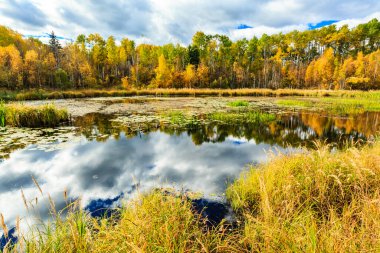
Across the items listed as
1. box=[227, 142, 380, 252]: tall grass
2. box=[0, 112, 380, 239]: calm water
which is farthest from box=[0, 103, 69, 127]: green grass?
box=[227, 142, 380, 252]: tall grass

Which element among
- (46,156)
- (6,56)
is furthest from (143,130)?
(6,56)

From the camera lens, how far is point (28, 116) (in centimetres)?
1104

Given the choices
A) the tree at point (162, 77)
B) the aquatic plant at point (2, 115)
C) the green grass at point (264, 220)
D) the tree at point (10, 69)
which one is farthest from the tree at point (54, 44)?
the green grass at point (264, 220)

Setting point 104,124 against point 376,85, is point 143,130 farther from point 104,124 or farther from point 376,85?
point 376,85

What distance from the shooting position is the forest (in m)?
46.6

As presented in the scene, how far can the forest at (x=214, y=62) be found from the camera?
46562 mm

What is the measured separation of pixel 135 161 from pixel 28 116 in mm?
8227

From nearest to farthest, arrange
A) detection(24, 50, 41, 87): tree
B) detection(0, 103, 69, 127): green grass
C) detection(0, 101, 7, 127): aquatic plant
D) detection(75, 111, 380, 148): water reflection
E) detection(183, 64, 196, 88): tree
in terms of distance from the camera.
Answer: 1. detection(75, 111, 380, 148): water reflection
2. detection(0, 101, 7, 127): aquatic plant
3. detection(0, 103, 69, 127): green grass
4. detection(24, 50, 41, 87): tree
5. detection(183, 64, 196, 88): tree

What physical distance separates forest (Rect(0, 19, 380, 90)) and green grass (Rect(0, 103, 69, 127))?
118 feet

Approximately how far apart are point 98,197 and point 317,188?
14.2 ft

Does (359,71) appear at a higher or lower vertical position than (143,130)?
higher

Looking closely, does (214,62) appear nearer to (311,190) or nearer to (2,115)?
(2,115)

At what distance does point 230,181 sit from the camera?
5250mm

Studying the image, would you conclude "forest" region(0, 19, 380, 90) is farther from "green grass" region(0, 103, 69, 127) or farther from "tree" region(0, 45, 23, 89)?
"green grass" region(0, 103, 69, 127)
